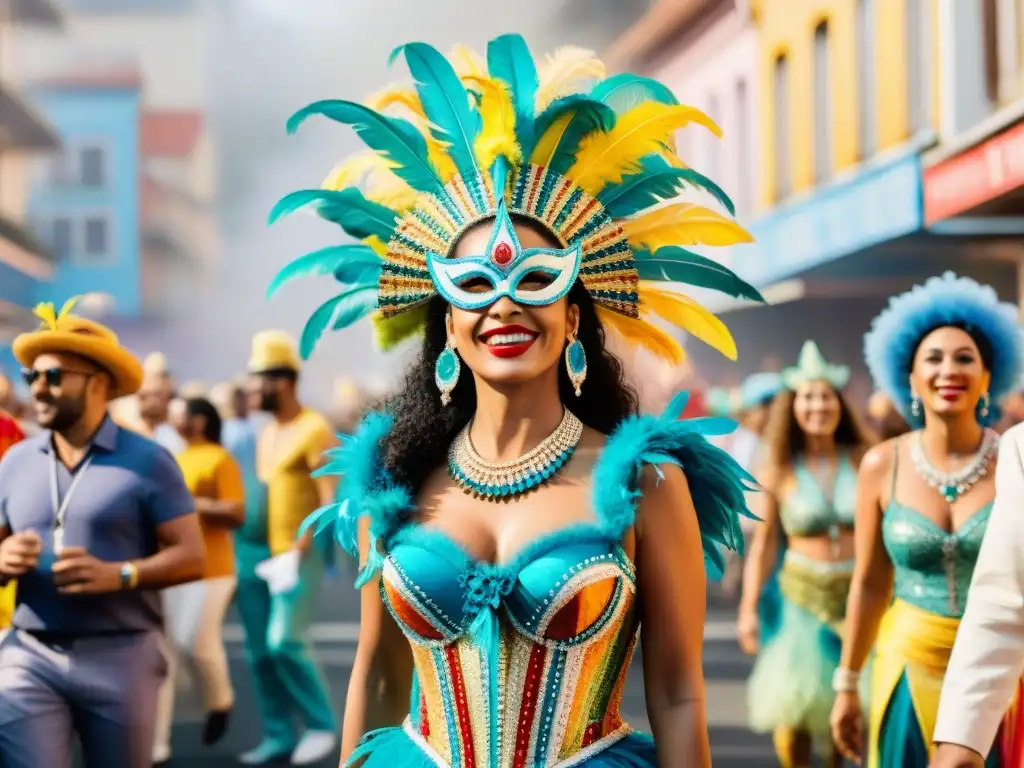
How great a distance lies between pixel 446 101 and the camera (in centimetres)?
368

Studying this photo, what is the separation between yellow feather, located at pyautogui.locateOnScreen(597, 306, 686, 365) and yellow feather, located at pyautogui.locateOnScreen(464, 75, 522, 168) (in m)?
0.42

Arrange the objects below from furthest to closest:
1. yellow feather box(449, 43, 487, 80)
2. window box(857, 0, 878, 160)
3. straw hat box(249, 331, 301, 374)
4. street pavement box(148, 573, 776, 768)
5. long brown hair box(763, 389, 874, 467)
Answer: window box(857, 0, 878, 160), straw hat box(249, 331, 301, 374), street pavement box(148, 573, 776, 768), long brown hair box(763, 389, 874, 467), yellow feather box(449, 43, 487, 80)

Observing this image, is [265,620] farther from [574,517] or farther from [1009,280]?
[1009,280]

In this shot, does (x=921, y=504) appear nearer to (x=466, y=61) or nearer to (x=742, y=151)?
(x=466, y=61)

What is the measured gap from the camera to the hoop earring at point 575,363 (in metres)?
3.51

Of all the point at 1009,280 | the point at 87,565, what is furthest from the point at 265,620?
the point at 1009,280

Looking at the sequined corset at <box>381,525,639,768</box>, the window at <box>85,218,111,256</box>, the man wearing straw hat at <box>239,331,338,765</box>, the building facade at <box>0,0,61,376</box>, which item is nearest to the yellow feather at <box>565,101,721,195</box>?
the sequined corset at <box>381,525,639,768</box>

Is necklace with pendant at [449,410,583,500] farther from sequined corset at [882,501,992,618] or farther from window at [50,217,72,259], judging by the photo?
window at [50,217,72,259]

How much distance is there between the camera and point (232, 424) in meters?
10.9

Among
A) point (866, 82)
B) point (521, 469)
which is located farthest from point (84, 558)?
point (866, 82)

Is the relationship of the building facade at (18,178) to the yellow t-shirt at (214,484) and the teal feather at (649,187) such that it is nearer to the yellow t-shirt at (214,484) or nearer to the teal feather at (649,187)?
the yellow t-shirt at (214,484)

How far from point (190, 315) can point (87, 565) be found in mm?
17835

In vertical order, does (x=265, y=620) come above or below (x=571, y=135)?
below

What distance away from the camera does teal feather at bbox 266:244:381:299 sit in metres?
3.81
